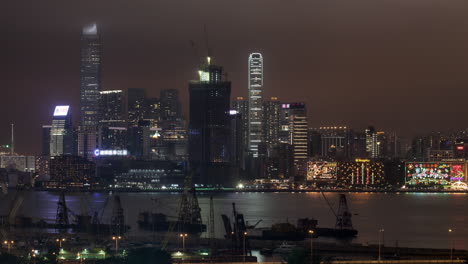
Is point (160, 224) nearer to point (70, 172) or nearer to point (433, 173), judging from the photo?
point (70, 172)

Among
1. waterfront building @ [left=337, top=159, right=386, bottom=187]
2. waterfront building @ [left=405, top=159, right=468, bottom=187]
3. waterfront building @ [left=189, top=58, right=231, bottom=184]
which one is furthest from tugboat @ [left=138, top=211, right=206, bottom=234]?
waterfront building @ [left=405, top=159, right=468, bottom=187]

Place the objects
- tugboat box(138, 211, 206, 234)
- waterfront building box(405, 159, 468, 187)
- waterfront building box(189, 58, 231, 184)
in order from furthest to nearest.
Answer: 1. waterfront building box(405, 159, 468, 187)
2. waterfront building box(189, 58, 231, 184)
3. tugboat box(138, 211, 206, 234)

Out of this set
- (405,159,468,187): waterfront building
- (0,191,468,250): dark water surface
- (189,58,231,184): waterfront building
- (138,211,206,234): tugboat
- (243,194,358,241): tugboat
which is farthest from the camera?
(405,159,468,187): waterfront building

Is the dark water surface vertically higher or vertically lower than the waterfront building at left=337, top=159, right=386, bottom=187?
lower

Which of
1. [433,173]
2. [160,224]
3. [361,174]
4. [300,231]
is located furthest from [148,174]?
[300,231]

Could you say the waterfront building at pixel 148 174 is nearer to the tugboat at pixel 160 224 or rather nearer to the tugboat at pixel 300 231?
the tugboat at pixel 160 224

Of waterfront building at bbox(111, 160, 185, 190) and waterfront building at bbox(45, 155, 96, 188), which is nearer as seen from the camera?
waterfront building at bbox(111, 160, 185, 190)

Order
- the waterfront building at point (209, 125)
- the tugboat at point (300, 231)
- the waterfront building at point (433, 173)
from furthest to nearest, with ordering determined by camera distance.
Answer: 1. the waterfront building at point (433, 173)
2. the waterfront building at point (209, 125)
3. the tugboat at point (300, 231)

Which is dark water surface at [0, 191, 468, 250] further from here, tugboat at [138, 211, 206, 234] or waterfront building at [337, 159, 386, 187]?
waterfront building at [337, 159, 386, 187]

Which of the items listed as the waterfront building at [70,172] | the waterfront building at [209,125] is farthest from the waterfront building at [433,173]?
the waterfront building at [70,172]

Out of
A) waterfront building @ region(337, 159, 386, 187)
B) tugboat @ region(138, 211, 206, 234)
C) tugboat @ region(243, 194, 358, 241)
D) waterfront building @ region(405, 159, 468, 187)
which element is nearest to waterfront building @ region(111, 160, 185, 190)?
waterfront building @ region(337, 159, 386, 187)
